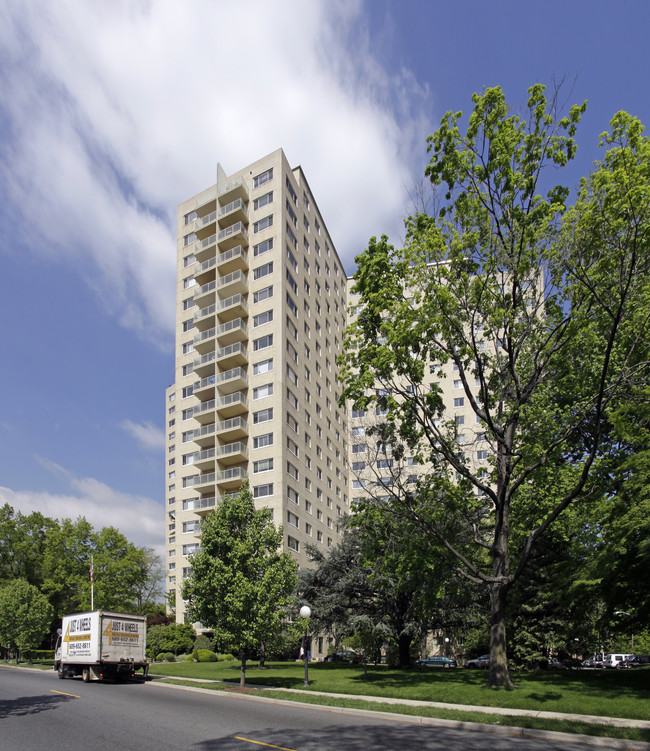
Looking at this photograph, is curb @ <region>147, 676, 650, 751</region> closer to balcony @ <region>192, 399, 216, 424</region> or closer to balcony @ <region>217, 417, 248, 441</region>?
balcony @ <region>217, 417, 248, 441</region>

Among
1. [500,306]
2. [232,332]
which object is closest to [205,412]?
[232,332]

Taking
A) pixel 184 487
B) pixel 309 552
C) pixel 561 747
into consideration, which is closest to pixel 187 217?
pixel 184 487

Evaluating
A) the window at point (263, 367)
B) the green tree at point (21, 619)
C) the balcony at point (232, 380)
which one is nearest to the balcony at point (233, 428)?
the balcony at point (232, 380)

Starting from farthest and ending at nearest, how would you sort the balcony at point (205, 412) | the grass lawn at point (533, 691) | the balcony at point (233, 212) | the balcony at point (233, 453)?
the balcony at point (233, 212), the balcony at point (205, 412), the balcony at point (233, 453), the grass lawn at point (533, 691)

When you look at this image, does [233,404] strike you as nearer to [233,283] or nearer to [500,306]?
[233,283]

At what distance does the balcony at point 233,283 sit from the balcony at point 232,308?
96 centimetres

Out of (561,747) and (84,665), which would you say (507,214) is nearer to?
(561,747)

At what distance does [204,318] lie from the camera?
190 ft

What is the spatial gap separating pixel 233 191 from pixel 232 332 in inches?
601

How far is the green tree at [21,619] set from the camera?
1841 inches

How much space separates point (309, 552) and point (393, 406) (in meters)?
21.5

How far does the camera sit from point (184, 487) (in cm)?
5800

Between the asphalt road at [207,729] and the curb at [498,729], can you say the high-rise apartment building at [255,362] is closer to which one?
the asphalt road at [207,729]

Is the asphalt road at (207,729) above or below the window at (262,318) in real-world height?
Answer: below
